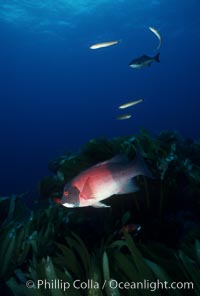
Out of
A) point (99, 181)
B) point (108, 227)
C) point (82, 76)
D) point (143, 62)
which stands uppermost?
point (82, 76)

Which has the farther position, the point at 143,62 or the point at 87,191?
the point at 143,62

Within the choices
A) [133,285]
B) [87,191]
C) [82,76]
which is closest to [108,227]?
[87,191]

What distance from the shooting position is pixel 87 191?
278cm

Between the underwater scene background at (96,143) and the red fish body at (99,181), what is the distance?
373 millimetres

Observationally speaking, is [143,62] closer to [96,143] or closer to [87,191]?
[96,143]

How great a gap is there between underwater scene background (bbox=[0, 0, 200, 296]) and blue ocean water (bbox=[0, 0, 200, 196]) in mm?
377

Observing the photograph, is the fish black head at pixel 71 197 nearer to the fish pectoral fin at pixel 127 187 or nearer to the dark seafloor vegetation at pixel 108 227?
the fish pectoral fin at pixel 127 187

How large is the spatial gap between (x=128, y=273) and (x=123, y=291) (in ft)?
0.53

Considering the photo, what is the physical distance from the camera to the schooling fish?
9.10 ft

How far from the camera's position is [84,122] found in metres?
100

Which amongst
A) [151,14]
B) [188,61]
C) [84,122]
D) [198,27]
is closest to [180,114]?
[188,61]

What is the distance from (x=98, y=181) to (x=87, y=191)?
153 millimetres

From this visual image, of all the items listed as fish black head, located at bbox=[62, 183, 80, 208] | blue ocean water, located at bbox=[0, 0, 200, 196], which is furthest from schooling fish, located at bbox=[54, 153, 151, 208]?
blue ocean water, located at bbox=[0, 0, 200, 196]

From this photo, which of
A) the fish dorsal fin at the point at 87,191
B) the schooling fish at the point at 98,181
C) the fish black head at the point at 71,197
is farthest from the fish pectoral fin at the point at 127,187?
the fish black head at the point at 71,197
